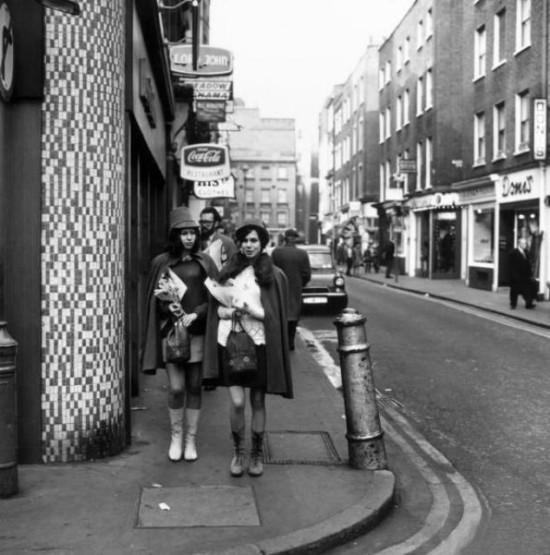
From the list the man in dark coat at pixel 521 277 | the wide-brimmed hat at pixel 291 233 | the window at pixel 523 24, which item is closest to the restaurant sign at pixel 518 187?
the man in dark coat at pixel 521 277

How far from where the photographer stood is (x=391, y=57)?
45.1 meters

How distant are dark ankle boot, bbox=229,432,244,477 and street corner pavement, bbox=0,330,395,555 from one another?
70 millimetres

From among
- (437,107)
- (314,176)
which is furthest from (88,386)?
(314,176)

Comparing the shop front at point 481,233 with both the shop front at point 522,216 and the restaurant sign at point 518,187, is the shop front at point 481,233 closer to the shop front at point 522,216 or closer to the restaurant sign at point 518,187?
the shop front at point 522,216

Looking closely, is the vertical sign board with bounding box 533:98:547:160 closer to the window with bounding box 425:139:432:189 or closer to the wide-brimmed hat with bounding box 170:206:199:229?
the window with bounding box 425:139:432:189

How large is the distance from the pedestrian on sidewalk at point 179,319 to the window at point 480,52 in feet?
82.1

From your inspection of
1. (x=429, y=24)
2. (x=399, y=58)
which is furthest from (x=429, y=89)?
(x=399, y=58)

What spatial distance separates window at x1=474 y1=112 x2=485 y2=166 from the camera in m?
29.0

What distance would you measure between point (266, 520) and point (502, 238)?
76.2 feet

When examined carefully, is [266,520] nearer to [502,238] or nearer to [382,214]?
[502,238]

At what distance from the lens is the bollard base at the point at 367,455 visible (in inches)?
232

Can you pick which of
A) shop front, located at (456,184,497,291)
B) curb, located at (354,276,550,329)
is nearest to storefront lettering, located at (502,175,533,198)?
shop front, located at (456,184,497,291)

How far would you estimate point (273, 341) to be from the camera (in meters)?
5.78

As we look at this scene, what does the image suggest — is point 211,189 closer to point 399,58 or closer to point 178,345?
point 178,345
